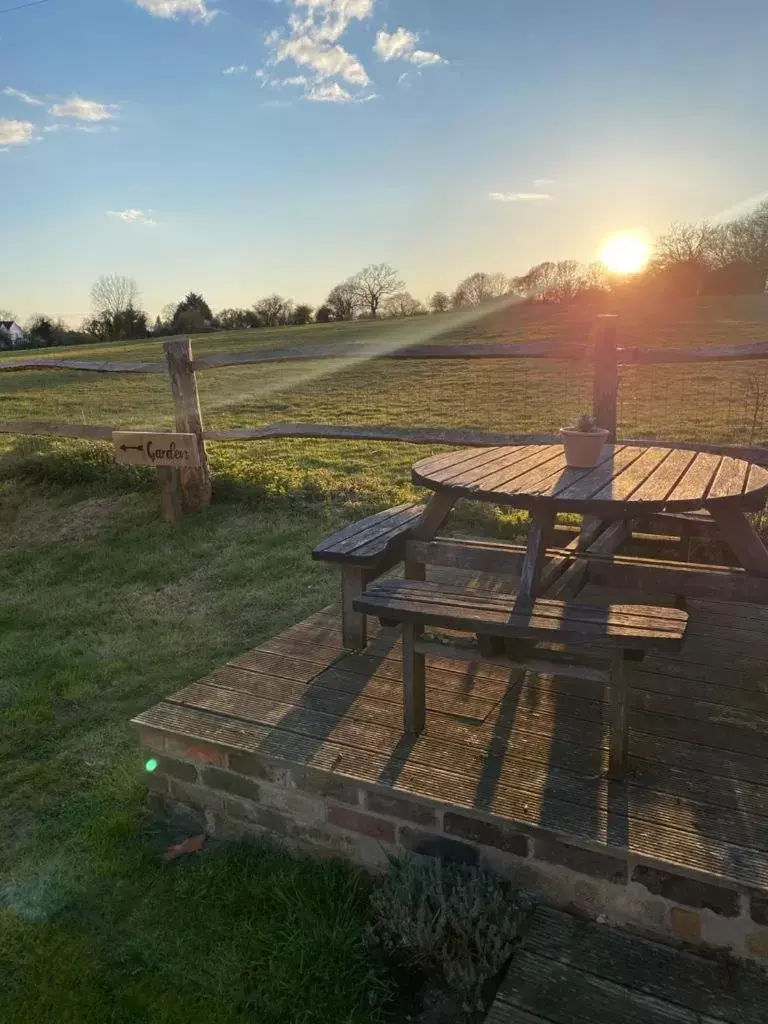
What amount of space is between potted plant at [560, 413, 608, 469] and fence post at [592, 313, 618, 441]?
5.08ft

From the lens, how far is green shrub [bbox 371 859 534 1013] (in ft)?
5.83

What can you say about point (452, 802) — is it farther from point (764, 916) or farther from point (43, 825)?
point (43, 825)

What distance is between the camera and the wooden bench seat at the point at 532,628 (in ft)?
6.56

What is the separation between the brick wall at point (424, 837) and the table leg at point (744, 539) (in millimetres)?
1258

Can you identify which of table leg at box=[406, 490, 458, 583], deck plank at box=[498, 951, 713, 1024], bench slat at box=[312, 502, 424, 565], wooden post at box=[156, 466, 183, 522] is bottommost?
deck plank at box=[498, 951, 713, 1024]

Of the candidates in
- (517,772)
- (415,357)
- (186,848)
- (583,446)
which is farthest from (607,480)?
(415,357)

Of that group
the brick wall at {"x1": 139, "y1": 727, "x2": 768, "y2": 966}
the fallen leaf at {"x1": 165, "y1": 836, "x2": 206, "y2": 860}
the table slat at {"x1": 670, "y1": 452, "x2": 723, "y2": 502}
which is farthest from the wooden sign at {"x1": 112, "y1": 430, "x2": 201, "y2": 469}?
the table slat at {"x1": 670, "y1": 452, "x2": 723, "y2": 502}

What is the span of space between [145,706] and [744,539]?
2.59 metres

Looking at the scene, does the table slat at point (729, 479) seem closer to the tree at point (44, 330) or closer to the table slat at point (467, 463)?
the table slat at point (467, 463)

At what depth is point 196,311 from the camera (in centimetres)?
4191

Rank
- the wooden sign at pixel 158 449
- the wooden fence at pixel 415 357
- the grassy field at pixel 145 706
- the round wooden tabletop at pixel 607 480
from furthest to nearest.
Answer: the wooden sign at pixel 158 449
the wooden fence at pixel 415 357
the round wooden tabletop at pixel 607 480
the grassy field at pixel 145 706

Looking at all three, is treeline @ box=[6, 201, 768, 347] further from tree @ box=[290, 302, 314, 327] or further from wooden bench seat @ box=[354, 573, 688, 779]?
wooden bench seat @ box=[354, 573, 688, 779]

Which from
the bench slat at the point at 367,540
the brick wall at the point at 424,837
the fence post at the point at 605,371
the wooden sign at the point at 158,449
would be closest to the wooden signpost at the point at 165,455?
the wooden sign at the point at 158,449

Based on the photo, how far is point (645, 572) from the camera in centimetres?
285
